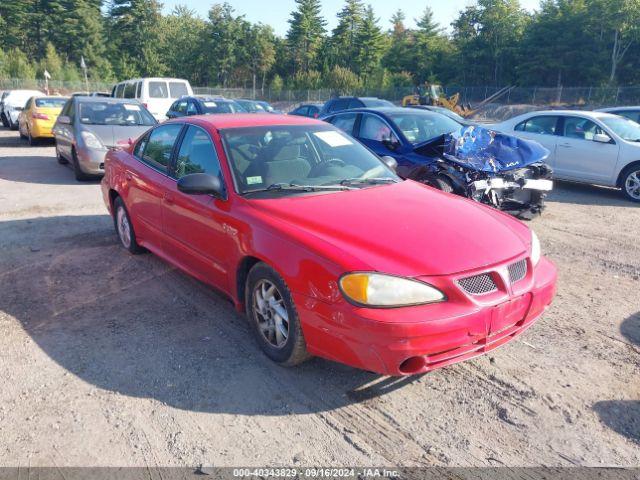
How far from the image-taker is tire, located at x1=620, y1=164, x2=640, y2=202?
9.09 metres

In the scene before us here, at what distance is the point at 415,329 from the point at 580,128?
8748mm

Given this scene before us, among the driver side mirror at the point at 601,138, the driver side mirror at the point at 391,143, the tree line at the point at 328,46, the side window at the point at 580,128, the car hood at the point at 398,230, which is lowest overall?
the car hood at the point at 398,230

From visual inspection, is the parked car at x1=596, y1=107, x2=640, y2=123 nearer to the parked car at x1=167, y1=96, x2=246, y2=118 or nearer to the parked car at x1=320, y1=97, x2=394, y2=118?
the parked car at x1=320, y1=97, x2=394, y2=118

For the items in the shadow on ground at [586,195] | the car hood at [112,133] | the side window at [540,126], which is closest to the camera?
the shadow on ground at [586,195]

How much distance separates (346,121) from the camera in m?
8.84

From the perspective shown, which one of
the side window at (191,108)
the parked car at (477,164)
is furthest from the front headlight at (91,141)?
the parked car at (477,164)

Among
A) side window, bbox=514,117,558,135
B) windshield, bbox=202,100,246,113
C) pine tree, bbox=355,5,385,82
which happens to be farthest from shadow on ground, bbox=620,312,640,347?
pine tree, bbox=355,5,385,82

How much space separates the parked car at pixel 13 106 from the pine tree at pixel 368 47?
182 ft

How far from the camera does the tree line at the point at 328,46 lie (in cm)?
5391

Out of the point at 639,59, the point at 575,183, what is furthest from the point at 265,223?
the point at 639,59

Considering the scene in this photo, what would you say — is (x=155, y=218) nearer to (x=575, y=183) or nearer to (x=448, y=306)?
(x=448, y=306)

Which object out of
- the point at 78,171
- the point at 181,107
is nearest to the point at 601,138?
the point at 78,171

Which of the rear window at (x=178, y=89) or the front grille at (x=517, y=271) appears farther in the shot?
the rear window at (x=178, y=89)

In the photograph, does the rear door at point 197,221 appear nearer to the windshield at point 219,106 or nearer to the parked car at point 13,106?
the windshield at point 219,106
